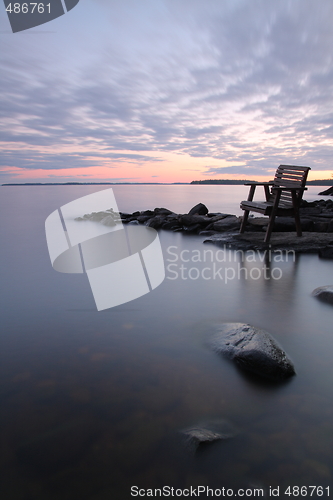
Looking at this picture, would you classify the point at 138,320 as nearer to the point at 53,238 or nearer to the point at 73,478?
the point at 73,478

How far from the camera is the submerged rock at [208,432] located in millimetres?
1539

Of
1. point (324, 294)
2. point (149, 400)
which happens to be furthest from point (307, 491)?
point (324, 294)

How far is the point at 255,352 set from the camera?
7.22ft

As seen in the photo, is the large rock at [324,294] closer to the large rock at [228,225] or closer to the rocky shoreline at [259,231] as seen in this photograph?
the rocky shoreline at [259,231]

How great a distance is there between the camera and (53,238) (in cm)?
946

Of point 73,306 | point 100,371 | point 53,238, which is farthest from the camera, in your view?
point 53,238

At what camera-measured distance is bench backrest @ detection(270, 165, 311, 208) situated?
6.73 metres

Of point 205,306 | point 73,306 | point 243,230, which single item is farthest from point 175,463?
point 243,230

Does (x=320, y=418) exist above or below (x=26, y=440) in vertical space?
below

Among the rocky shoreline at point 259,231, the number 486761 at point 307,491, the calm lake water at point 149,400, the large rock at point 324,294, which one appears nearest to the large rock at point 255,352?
the calm lake water at point 149,400

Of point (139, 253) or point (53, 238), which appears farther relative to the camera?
point (53, 238)

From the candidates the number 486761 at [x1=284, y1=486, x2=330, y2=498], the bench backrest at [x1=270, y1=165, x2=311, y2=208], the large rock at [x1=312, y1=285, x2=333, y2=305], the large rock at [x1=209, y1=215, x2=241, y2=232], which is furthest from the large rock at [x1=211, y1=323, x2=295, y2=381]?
the large rock at [x1=209, y1=215, x2=241, y2=232]

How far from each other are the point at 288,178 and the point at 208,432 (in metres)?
6.62

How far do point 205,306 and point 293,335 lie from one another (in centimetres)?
100
